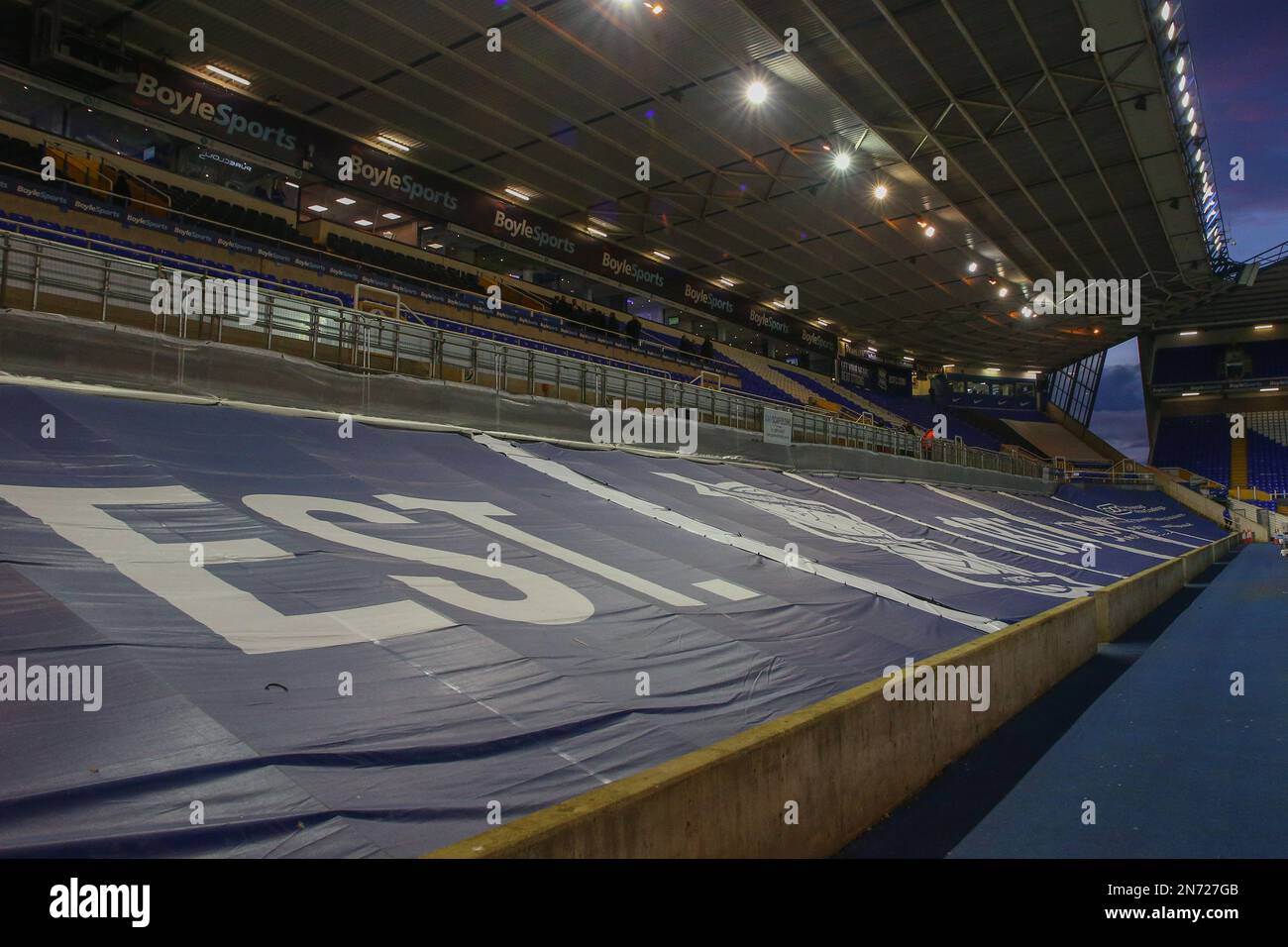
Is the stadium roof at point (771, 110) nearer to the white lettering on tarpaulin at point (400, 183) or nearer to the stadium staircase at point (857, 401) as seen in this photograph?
the white lettering on tarpaulin at point (400, 183)

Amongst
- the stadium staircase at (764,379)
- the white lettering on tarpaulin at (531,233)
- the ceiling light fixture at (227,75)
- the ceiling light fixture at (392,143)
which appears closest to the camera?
the ceiling light fixture at (227,75)

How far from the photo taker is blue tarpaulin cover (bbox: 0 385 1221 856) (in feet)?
8.18

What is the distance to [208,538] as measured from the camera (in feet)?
14.6

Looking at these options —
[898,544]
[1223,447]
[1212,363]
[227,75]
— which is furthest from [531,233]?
[1212,363]

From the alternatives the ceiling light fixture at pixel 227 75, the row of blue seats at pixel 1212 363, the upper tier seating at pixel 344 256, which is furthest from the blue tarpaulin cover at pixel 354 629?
the row of blue seats at pixel 1212 363

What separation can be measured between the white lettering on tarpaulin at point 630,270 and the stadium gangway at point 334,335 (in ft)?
37.4

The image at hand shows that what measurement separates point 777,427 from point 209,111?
43.9 ft

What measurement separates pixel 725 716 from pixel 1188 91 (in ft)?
71.4

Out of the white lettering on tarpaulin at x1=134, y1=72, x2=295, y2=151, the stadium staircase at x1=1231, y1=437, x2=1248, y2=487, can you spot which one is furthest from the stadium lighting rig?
the stadium staircase at x1=1231, y1=437, x2=1248, y2=487

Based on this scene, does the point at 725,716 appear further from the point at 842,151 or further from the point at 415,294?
the point at 842,151

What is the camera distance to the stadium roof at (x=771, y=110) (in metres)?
14.6

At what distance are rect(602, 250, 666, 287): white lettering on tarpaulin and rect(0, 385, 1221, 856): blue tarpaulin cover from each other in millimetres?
17673

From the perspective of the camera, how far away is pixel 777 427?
1677 cm
